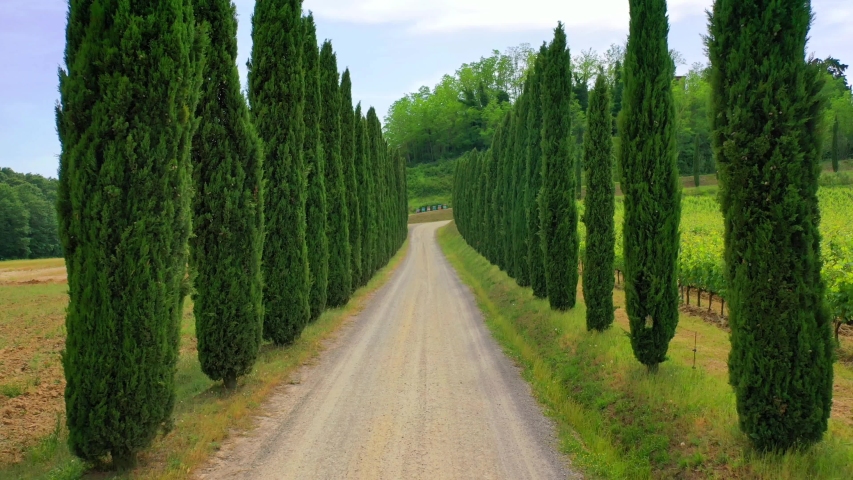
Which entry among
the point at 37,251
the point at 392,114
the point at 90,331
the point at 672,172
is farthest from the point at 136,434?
the point at 392,114

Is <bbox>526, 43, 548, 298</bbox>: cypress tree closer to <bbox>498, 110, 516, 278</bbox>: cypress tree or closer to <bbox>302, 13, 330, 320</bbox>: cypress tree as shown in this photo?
<bbox>498, 110, 516, 278</bbox>: cypress tree

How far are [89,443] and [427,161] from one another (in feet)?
338

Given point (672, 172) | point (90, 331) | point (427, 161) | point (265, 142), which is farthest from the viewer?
point (427, 161)

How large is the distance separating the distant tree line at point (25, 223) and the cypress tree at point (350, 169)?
48.4 meters

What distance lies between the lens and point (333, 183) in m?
17.7

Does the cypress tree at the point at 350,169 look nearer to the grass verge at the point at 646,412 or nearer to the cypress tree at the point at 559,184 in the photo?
the cypress tree at the point at 559,184

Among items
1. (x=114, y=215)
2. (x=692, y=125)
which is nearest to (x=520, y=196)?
(x=114, y=215)

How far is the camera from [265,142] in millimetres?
11406

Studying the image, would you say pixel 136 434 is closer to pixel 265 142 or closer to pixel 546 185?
pixel 265 142

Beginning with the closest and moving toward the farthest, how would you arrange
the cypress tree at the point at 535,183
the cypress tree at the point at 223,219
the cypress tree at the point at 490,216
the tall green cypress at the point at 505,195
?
the cypress tree at the point at 223,219
the cypress tree at the point at 535,183
the tall green cypress at the point at 505,195
the cypress tree at the point at 490,216

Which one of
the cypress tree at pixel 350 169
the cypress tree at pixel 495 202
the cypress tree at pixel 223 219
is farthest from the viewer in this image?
the cypress tree at pixel 495 202

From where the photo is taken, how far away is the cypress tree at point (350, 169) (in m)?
20.4

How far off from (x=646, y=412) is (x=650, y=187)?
352cm

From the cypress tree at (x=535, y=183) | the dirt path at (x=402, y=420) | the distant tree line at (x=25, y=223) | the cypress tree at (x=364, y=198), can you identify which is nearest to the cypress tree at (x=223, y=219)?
the dirt path at (x=402, y=420)
